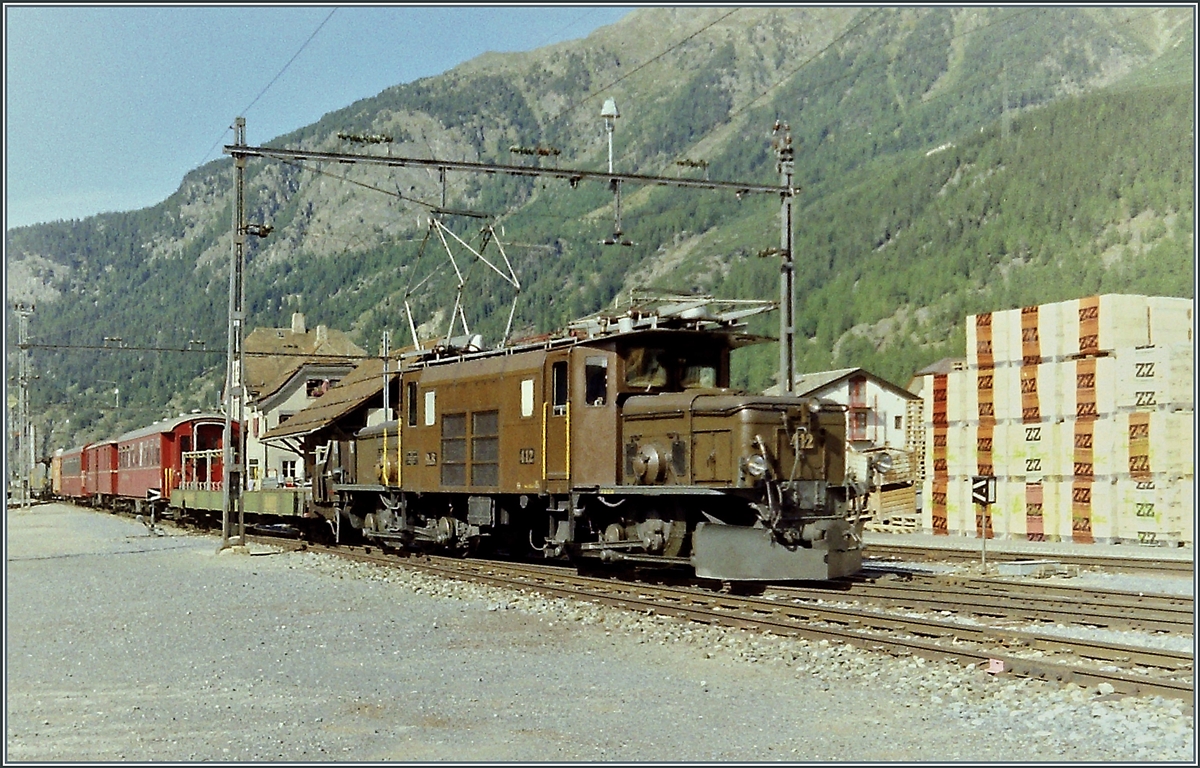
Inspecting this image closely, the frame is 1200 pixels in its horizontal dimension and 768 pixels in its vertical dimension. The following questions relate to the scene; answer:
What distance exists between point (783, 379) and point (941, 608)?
1033 centimetres

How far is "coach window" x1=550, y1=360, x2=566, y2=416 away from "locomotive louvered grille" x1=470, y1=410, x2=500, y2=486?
1.65 m

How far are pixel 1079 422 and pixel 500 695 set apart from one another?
22041mm

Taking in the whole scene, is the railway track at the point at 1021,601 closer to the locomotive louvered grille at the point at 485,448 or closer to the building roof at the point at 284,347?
the locomotive louvered grille at the point at 485,448

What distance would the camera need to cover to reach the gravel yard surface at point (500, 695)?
300 inches

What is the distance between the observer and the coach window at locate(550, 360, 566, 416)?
16.8 m

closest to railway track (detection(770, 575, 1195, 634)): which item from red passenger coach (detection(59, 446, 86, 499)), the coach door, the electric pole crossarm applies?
the coach door

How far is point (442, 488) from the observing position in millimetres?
19859

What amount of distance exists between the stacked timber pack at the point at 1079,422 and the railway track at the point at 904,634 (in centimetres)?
1487

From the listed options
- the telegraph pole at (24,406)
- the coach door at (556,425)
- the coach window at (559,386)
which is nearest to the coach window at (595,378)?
the coach door at (556,425)

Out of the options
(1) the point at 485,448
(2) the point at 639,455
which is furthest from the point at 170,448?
(2) the point at 639,455

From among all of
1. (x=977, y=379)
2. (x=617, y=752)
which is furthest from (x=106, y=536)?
(x=617, y=752)

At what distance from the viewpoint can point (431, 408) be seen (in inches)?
806

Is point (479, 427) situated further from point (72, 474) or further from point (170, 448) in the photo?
point (72, 474)

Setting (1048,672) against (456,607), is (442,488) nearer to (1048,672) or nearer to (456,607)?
(456,607)
